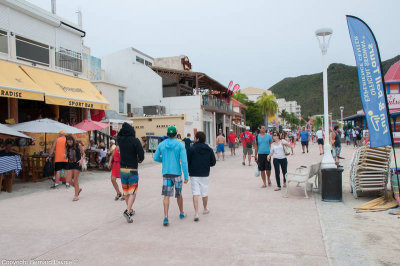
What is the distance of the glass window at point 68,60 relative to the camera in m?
14.8

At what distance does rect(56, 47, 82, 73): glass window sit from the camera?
48.6 feet

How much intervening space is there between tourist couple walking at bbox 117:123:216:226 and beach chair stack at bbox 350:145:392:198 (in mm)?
3372

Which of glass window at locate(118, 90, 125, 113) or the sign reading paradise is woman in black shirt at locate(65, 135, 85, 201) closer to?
the sign reading paradise

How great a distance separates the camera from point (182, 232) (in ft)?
16.2

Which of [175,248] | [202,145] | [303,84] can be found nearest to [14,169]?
[202,145]

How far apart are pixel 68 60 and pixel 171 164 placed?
40.2ft

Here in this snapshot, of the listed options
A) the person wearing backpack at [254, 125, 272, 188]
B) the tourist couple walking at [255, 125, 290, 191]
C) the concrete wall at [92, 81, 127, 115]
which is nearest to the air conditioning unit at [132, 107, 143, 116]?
the concrete wall at [92, 81, 127, 115]

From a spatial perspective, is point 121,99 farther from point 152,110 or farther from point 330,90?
point 330,90

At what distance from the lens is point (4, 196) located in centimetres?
822

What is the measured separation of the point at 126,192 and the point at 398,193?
521cm

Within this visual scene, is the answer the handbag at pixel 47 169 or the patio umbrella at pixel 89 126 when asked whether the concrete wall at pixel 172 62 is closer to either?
the patio umbrella at pixel 89 126

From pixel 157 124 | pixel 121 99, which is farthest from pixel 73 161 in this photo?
pixel 157 124

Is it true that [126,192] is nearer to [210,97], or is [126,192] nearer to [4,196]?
[4,196]

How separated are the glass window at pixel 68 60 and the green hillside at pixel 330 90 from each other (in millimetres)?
118509
